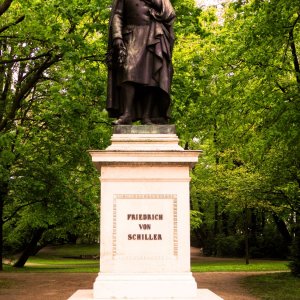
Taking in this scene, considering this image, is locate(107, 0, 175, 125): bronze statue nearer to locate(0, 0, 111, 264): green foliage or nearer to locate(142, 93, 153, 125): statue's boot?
locate(142, 93, 153, 125): statue's boot

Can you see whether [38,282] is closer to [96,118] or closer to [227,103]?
[96,118]

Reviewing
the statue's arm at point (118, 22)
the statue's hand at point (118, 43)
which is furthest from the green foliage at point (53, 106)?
the statue's hand at point (118, 43)

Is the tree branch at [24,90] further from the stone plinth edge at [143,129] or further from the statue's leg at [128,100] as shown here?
the stone plinth edge at [143,129]

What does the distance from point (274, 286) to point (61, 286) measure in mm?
7582

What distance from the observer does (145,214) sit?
727cm

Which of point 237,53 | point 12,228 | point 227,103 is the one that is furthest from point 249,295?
point 12,228

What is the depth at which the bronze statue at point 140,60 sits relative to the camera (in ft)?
26.0

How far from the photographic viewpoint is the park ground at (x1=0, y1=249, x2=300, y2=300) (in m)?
15.2

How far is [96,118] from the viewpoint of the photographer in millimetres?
15883

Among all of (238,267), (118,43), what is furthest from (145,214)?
(238,267)

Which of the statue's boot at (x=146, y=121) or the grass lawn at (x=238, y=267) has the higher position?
the statue's boot at (x=146, y=121)

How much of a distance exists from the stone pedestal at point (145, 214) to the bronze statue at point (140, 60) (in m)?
0.90

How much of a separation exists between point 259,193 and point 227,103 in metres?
6.68

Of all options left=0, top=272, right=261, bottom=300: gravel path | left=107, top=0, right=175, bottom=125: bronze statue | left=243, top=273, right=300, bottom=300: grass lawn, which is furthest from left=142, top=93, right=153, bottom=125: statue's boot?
left=243, top=273, right=300, bottom=300: grass lawn
